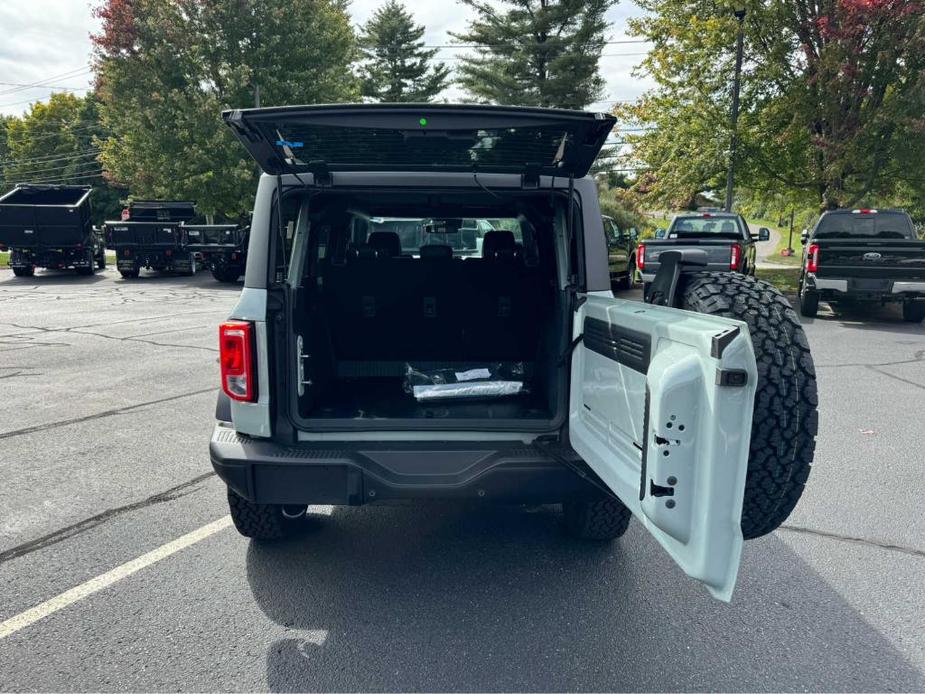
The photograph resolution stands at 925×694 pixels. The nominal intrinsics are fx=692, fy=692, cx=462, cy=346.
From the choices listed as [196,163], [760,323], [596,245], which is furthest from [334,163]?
[196,163]

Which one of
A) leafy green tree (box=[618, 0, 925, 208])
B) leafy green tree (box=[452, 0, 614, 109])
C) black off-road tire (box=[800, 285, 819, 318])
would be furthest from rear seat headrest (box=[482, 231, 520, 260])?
leafy green tree (box=[452, 0, 614, 109])

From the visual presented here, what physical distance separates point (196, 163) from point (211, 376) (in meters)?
19.0

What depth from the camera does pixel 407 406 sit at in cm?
363

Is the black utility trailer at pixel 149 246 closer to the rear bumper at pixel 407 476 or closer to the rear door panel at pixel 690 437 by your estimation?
the rear bumper at pixel 407 476

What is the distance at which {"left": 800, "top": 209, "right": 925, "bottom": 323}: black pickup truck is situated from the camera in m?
11.4

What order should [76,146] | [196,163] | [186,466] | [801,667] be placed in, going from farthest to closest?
[76,146] < [196,163] < [186,466] < [801,667]

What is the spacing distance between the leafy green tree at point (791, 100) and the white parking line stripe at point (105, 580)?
641 inches

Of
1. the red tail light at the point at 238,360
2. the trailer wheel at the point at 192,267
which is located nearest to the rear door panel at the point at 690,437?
the red tail light at the point at 238,360

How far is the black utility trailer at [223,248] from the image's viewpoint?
64.8 ft

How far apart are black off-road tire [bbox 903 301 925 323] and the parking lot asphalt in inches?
329

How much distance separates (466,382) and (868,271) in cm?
1033

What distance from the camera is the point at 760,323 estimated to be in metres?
2.38

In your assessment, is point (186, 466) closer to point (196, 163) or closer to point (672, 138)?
point (672, 138)

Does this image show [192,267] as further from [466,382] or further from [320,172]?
[320,172]
